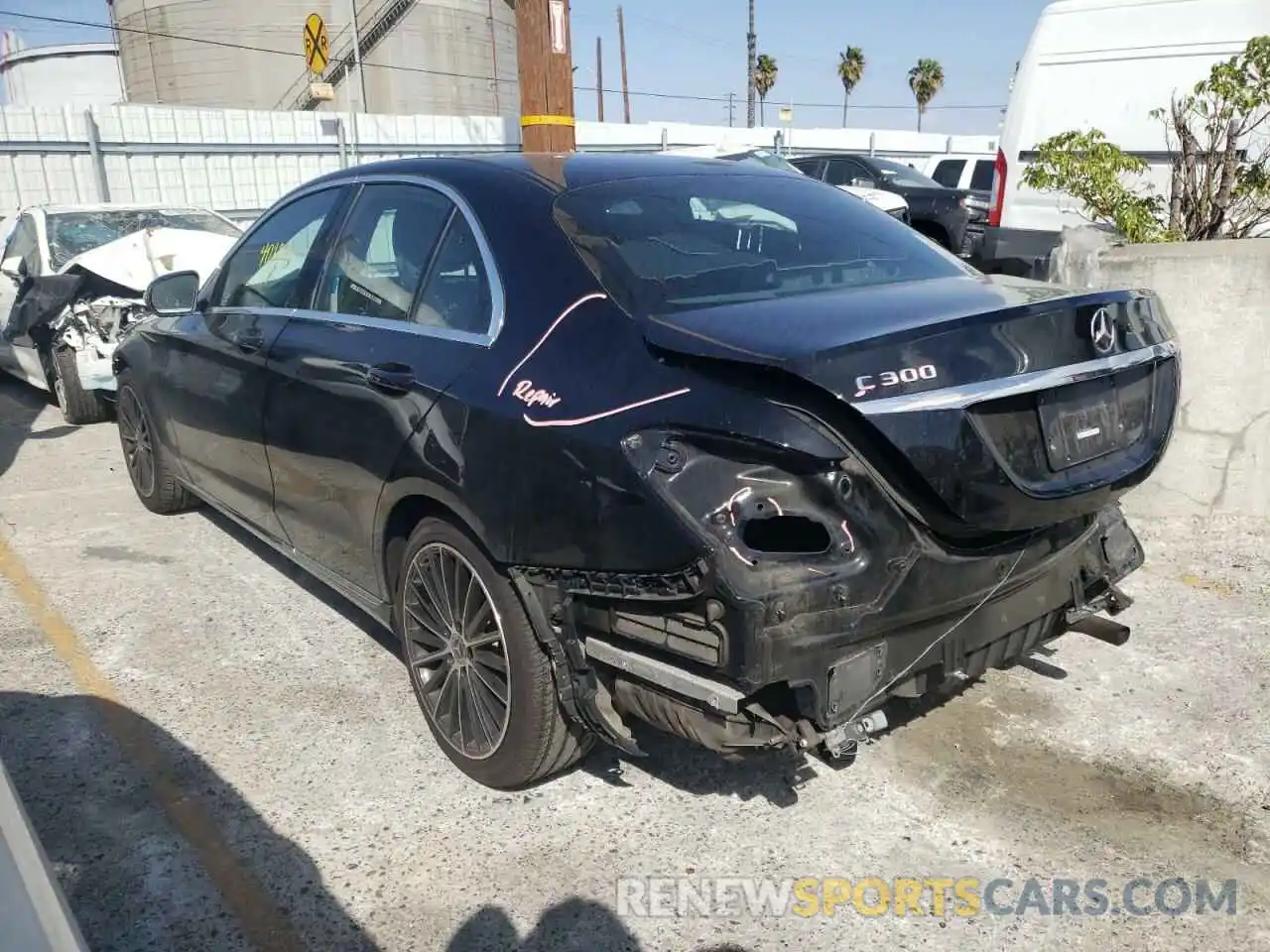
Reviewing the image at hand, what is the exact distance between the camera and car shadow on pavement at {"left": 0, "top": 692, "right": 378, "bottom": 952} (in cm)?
255

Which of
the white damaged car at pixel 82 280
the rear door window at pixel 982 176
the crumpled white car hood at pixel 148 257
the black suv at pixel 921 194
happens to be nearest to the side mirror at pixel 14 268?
the white damaged car at pixel 82 280

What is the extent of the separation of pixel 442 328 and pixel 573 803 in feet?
4.73

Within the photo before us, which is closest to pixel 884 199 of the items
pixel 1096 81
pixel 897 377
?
pixel 1096 81

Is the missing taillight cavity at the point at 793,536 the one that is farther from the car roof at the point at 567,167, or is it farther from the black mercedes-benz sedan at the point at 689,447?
the car roof at the point at 567,167

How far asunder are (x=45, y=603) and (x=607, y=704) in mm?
3206

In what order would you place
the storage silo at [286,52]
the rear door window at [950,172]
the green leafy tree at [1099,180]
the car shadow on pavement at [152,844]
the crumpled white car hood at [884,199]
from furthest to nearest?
1. the storage silo at [286,52]
2. the rear door window at [950,172]
3. the crumpled white car hood at [884,199]
4. the green leafy tree at [1099,180]
5. the car shadow on pavement at [152,844]

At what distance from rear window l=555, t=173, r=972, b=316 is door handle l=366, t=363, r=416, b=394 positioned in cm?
63

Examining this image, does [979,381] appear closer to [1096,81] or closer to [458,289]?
[458,289]

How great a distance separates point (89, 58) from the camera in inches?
1368

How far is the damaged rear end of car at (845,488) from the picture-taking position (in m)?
2.19

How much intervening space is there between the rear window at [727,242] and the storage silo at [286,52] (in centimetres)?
2973

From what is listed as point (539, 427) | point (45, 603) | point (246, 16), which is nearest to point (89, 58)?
point (246, 16)

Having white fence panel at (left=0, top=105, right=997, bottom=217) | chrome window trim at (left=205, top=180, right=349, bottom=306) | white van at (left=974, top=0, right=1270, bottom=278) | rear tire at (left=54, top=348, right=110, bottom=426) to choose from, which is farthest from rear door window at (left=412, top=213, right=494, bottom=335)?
white fence panel at (left=0, top=105, right=997, bottom=217)

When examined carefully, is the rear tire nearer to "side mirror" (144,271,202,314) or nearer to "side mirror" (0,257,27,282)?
"side mirror" (0,257,27,282)
